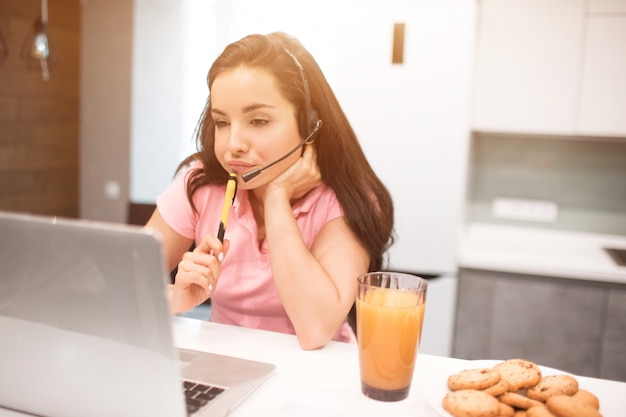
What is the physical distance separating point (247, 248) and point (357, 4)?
3.96 ft

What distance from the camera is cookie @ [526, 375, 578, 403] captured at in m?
0.74

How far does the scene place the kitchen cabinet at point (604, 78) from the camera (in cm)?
210

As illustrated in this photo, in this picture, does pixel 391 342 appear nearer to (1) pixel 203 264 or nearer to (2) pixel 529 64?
(1) pixel 203 264

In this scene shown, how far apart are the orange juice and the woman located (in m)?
0.24

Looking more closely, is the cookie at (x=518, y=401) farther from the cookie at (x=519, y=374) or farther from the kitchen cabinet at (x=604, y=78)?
the kitchen cabinet at (x=604, y=78)

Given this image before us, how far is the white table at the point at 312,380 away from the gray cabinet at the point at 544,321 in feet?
4.00

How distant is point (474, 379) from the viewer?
0.75 meters

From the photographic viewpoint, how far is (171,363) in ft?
1.93

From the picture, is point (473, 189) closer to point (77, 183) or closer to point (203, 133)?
point (203, 133)

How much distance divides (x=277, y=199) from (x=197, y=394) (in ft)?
1.51

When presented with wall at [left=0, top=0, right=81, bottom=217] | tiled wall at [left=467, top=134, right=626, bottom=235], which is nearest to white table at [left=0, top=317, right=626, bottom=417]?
tiled wall at [left=467, top=134, right=626, bottom=235]

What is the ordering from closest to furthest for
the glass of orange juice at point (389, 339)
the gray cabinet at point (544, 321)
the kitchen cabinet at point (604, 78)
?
the glass of orange juice at point (389, 339)
the gray cabinet at point (544, 321)
the kitchen cabinet at point (604, 78)

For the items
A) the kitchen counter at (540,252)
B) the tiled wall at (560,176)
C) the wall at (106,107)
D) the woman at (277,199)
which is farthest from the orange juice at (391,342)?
the wall at (106,107)

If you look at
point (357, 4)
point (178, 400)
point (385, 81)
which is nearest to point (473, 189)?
point (385, 81)
